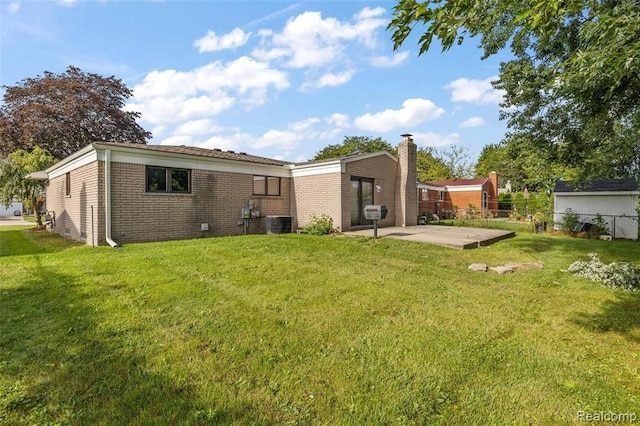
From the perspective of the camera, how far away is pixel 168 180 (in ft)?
33.1

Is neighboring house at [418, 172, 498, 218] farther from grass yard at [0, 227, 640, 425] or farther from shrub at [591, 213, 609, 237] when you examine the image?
grass yard at [0, 227, 640, 425]

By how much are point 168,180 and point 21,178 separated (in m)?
10.8

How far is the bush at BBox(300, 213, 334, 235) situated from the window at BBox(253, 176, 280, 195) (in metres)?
2.03

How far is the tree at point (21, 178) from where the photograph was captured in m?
15.0

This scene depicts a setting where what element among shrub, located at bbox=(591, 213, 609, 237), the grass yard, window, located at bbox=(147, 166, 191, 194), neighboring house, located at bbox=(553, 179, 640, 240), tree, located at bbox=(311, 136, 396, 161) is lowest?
the grass yard

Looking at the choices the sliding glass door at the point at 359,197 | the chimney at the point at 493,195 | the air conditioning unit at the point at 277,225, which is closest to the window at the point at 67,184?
the air conditioning unit at the point at 277,225

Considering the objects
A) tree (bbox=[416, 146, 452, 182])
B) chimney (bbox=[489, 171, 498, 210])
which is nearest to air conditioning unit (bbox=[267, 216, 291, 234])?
chimney (bbox=[489, 171, 498, 210])

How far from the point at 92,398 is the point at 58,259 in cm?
611

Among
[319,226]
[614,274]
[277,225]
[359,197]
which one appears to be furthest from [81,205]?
[614,274]

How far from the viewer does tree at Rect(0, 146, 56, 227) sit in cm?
1502

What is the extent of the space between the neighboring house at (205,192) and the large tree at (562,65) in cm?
559

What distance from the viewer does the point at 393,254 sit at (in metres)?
7.81

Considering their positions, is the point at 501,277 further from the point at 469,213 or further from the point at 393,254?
the point at 469,213

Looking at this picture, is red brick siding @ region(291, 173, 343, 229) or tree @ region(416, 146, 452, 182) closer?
red brick siding @ region(291, 173, 343, 229)
